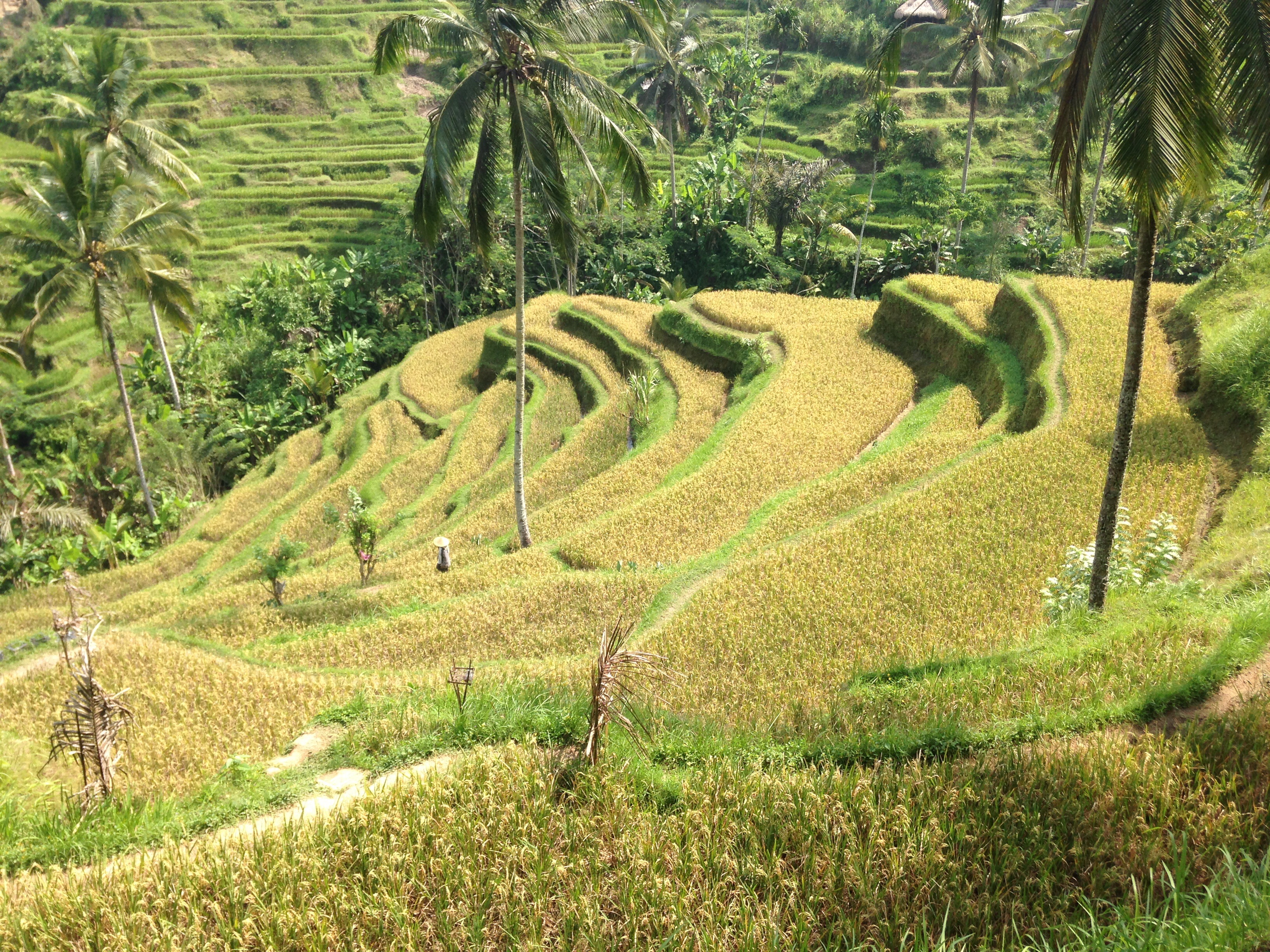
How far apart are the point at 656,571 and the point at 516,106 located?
7.03 meters

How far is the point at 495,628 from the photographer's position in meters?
11.1

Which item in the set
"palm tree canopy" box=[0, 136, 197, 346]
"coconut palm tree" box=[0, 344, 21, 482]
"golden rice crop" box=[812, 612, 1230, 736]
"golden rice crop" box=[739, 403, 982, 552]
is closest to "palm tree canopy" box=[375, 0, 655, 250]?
"golden rice crop" box=[739, 403, 982, 552]

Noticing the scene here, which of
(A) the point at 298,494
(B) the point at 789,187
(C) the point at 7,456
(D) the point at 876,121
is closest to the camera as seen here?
(A) the point at 298,494

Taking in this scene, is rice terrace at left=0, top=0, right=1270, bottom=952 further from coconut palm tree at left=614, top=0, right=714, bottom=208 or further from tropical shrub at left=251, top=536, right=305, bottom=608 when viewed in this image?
coconut palm tree at left=614, top=0, right=714, bottom=208

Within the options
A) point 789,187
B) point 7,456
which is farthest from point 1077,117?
point 789,187

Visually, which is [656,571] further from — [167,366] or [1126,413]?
[167,366]

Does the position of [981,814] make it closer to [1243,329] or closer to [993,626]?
[993,626]

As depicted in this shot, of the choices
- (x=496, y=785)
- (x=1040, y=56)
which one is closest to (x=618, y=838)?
(x=496, y=785)

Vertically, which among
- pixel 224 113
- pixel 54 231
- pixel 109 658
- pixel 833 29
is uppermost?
pixel 833 29

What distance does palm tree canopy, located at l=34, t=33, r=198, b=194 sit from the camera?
22969mm

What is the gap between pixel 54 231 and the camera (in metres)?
19.3

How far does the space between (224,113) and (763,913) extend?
6204 centimetres

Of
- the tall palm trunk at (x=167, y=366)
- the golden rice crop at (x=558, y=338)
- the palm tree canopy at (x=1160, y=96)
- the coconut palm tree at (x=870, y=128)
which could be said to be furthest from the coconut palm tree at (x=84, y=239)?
the coconut palm tree at (x=870, y=128)

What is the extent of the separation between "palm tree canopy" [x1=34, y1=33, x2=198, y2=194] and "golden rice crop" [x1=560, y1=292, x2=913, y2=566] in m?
17.7
